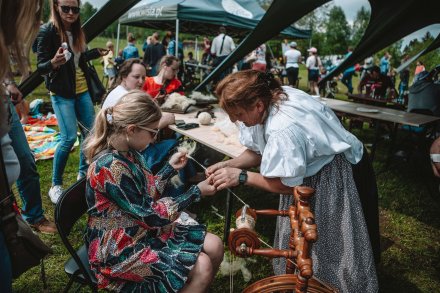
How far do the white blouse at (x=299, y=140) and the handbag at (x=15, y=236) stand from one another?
99 cm

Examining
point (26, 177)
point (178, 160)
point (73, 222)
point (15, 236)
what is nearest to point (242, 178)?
point (178, 160)

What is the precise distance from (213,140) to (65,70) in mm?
1522

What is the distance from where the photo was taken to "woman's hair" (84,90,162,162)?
1.55 metres

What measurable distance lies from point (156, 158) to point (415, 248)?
245 cm

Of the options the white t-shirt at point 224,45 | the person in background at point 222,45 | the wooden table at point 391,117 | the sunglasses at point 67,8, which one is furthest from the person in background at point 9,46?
the white t-shirt at point 224,45

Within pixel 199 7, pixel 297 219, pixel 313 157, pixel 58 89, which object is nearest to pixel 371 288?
pixel 313 157

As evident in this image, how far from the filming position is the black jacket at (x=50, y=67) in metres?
2.76

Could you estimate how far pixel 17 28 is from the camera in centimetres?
87

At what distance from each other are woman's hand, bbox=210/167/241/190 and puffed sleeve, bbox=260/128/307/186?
0.73ft

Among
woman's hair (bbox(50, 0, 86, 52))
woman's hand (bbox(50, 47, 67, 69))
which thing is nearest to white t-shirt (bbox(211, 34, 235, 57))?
woman's hair (bbox(50, 0, 86, 52))

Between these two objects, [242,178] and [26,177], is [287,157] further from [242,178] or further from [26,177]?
[26,177]

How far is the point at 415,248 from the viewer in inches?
110

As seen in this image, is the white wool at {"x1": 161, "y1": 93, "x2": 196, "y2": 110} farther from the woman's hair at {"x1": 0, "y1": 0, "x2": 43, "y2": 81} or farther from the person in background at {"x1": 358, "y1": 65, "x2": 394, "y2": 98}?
the person in background at {"x1": 358, "y1": 65, "x2": 394, "y2": 98}

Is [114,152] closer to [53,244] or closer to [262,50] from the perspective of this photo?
[53,244]
